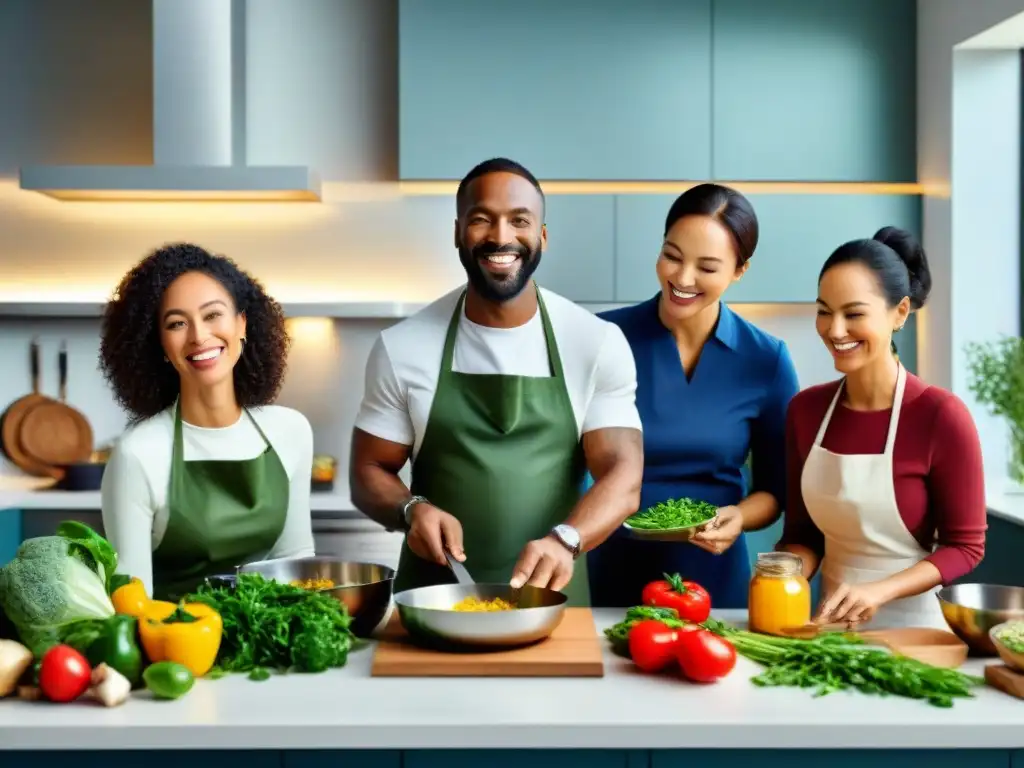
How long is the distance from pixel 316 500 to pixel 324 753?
237cm

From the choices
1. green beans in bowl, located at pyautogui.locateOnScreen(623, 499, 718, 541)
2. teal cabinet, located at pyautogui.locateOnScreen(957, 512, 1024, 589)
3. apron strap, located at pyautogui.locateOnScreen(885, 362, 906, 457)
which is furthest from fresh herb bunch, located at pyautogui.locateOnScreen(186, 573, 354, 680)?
teal cabinet, located at pyautogui.locateOnScreen(957, 512, 1024, 589)

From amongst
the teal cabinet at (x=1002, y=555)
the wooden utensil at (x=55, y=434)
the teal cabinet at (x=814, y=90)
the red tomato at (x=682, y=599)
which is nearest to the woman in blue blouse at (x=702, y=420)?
the red tomato at (x=682, y=599)

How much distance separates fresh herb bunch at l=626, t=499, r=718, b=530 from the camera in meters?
2.19

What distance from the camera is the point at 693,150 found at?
13.3 feet

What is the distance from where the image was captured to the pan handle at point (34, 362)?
Answer: 4363 millimetres

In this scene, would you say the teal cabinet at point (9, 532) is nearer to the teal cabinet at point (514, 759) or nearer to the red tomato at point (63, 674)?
the red tomato at point (63, 674)

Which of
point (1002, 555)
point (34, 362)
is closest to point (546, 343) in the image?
point (1002, 555)

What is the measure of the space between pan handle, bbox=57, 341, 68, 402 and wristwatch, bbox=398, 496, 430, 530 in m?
2.68

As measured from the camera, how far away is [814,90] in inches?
159

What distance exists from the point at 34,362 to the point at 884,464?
3.42 m

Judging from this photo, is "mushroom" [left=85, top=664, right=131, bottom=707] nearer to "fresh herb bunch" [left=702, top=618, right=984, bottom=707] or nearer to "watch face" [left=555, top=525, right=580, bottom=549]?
"watch face" [left=555, top=525, right=580, bottom=549]

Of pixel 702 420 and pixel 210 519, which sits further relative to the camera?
pixel 702 420

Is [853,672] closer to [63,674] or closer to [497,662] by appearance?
[497,662]

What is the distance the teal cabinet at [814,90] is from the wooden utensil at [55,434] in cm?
261
